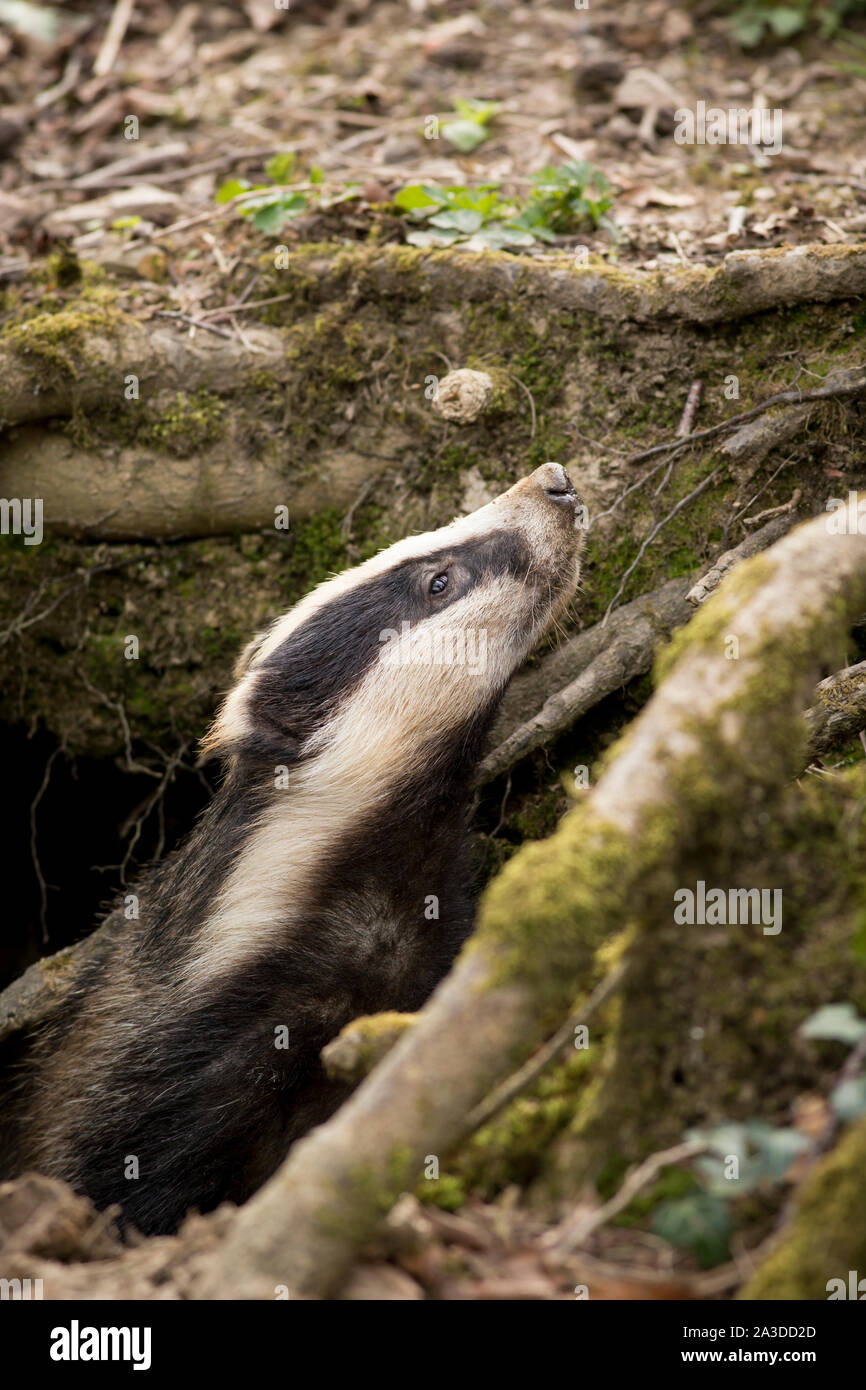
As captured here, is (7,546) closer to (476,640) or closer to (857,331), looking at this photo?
(476,640)

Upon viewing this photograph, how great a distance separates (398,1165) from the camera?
1.90 meters

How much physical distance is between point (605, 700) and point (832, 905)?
2.37 metres

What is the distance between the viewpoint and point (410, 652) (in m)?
4.08

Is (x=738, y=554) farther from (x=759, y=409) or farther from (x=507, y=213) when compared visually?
(x=507, y=213)

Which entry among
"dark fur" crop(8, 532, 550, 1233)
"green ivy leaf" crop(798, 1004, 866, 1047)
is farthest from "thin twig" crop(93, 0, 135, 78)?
"green ivy leaf" crop(798, 1004, 866, 1047)

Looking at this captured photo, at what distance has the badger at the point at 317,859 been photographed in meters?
3.77

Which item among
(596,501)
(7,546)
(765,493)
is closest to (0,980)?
(7,546)

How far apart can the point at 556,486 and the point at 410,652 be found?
763 mm

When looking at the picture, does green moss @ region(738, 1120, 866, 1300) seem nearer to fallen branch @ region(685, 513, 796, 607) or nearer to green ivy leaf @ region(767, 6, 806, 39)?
fallen branch @ region(685, 513, 796, 607)

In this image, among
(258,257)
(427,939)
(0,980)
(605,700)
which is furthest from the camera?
(0,980)

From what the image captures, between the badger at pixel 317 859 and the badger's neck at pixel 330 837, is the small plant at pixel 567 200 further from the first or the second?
the badger's neck at pixel 330 837

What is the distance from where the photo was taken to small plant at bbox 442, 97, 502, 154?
607 centimetres

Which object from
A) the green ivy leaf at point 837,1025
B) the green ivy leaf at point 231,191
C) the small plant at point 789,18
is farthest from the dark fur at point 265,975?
the small plant at point 789,18

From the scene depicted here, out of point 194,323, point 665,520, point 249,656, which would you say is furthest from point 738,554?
point 194,323
